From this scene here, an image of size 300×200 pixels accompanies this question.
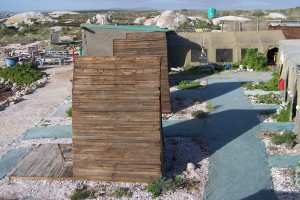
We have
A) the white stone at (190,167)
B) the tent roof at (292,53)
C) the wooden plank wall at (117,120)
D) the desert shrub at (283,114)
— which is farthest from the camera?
the tent roof at (292,53)

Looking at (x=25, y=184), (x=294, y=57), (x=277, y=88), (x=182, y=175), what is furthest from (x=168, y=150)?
(x=277, y=88)

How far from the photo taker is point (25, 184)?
12.0 metres

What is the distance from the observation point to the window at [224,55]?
96.7 ft

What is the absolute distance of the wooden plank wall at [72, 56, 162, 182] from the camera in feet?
37.9

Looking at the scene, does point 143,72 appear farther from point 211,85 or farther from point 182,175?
point 211,85

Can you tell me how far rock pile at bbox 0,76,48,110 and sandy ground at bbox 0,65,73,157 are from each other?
0.44 m

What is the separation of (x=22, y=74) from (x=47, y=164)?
18.3m

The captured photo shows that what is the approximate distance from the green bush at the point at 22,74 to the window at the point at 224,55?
1407cm

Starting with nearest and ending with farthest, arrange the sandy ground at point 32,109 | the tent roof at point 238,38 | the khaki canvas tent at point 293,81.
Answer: the khaki canvas tent at point 293,81
the sandy ground at point 32,109
the tent roof at point 238,38

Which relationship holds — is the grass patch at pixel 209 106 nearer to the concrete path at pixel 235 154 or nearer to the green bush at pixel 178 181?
the concrete path at pixel 235 154

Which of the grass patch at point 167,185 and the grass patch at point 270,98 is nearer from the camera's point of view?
the grass patch at point 167,185

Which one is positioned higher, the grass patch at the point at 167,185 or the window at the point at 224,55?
the window at the point at 224,55

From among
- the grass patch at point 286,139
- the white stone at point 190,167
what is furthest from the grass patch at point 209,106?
the white stone at point 190,167

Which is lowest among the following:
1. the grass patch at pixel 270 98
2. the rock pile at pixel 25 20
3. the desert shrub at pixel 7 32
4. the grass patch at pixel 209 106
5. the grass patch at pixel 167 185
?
the grass patch at pixel 167 185
